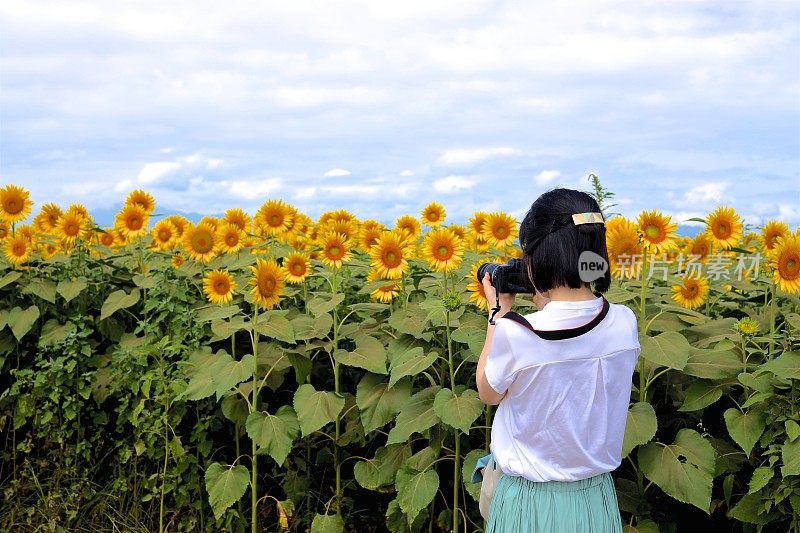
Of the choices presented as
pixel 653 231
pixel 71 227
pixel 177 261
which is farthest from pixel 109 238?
pixel 653 231

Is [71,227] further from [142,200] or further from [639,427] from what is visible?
[639,427]

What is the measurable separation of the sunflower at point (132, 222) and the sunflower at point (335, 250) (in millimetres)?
1773

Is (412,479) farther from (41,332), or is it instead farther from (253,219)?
(41,332)

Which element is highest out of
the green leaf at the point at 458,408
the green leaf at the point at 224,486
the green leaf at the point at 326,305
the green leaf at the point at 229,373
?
the green leaf at the point at 326,305

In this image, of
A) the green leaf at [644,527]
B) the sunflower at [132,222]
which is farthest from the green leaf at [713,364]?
the sunflower at [132,222]

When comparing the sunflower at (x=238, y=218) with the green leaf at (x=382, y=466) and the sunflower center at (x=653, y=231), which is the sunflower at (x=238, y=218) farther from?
the sunflower center at (x=653, y=231)

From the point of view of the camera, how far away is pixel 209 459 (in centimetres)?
447

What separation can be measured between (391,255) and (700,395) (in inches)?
56.1

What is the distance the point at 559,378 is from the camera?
2299mm

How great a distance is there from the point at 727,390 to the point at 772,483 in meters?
0.39

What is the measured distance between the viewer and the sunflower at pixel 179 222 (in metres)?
5.32

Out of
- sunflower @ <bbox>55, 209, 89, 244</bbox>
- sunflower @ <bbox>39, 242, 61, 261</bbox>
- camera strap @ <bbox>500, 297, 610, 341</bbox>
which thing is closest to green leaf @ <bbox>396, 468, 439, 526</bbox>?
camera strap @ <bbox>500, 297, 610, 341</bbox>

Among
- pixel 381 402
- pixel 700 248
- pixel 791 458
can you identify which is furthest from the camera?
pixel 700 248

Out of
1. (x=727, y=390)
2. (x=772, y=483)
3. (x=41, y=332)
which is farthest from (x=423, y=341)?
(x=41, y=332)
